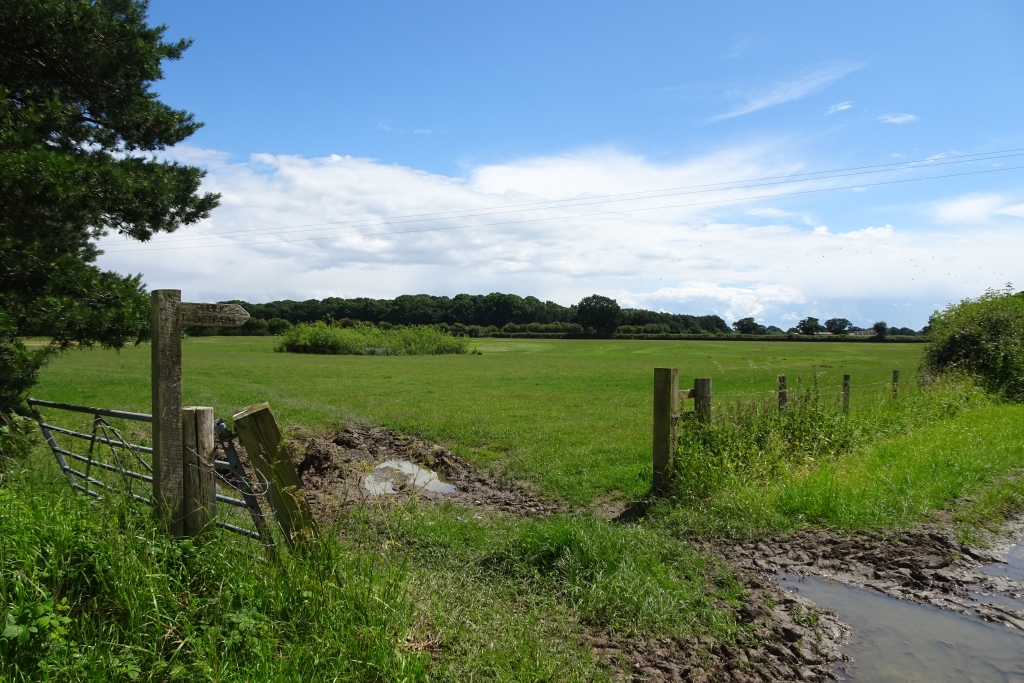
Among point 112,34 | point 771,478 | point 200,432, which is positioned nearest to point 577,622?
point 200,432

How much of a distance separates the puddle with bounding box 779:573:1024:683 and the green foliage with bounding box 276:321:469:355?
54712 millimetres

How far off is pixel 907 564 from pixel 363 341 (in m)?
57.5

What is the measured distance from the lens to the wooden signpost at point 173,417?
476 centimetres

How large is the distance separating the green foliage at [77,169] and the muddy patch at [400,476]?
9.85 ft

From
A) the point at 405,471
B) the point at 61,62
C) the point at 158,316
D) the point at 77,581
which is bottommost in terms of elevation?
the point at 405,471

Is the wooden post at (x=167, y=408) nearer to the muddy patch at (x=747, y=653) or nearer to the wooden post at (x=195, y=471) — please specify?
the wooden post at (x=195, y=471)

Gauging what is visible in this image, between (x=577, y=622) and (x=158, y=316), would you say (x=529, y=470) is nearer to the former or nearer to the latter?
(x=577, y=622)

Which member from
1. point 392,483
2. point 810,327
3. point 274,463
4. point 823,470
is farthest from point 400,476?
point 810,327

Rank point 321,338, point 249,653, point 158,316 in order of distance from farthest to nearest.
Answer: point 321,338 < point 158,316 < point 249,653

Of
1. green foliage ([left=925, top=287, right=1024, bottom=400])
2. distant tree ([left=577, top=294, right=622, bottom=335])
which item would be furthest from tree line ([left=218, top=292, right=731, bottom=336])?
green foliage ([left=925, top=287, right=1024, bottom=400])

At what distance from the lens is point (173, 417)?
4.83 metres

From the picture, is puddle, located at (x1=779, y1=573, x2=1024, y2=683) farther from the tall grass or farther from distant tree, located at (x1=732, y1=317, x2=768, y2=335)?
distant tree, located at (x1=732, y1=317, x2=768, y2=335)

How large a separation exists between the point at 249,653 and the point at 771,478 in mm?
7202

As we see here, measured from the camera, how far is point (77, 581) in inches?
164
